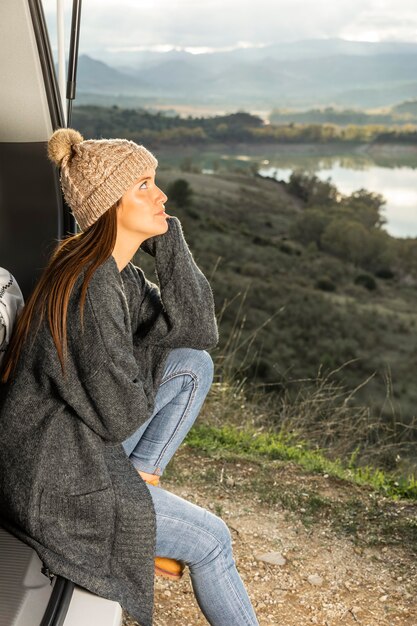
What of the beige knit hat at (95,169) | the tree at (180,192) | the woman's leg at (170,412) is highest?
the beige knit hat at (95,169)

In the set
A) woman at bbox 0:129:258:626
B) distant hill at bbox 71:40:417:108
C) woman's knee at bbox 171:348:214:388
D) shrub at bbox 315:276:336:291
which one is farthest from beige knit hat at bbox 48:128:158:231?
distant hill at bbox 71:40:417:108

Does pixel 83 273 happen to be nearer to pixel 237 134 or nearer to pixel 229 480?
pixel 229 480

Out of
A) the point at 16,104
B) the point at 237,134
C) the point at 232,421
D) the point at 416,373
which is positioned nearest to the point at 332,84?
the point at 237,134

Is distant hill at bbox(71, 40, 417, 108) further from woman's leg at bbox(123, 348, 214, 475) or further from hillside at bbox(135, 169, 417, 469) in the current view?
woman's leg at bbox(123, 348, 214, 475)

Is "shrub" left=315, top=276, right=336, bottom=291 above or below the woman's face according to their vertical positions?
below

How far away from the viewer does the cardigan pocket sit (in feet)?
5.39

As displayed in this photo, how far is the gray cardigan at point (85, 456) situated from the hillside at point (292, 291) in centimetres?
1422

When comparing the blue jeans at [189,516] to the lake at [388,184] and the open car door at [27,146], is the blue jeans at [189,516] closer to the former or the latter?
the open car door at [27,146]

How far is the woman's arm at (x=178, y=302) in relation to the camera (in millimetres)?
1976

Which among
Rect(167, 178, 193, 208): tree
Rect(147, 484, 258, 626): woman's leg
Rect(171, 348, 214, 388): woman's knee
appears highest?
Rect(171, 348, 214, 388): woman's knee

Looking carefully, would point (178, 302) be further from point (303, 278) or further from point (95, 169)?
point (303, 278)

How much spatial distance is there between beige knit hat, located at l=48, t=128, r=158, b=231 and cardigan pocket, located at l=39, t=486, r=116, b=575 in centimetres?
58

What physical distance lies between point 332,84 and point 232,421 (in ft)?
70.7

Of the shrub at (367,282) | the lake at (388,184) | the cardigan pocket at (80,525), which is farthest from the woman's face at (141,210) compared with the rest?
the shrub at (367,282)
